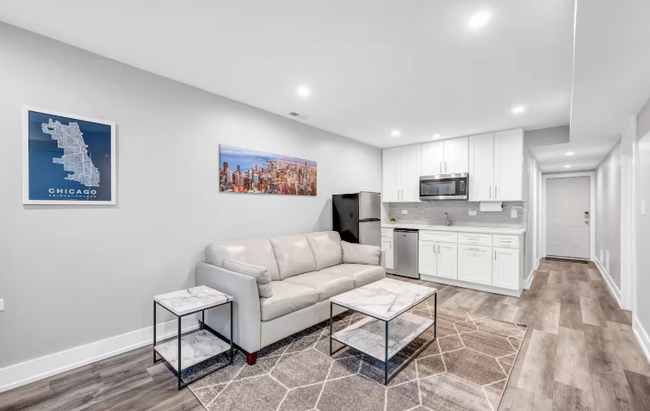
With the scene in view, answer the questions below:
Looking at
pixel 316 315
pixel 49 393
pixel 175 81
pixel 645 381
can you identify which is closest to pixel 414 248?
pixel 316 315

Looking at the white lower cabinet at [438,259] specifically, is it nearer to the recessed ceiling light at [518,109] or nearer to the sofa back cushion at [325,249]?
the sofa back cushion at [325,249]

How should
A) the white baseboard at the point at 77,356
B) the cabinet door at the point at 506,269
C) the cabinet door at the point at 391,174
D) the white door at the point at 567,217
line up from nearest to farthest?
1. the white baseboard at the point at 77,356
2. the cabinet door at the point at 506,269
3. the cabinet door at the point at 391,174
4. the white door at the point at 567,217

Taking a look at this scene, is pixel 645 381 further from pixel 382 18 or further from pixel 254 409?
pixel 382 18

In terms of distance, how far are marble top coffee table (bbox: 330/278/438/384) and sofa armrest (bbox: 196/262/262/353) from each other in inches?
24.0

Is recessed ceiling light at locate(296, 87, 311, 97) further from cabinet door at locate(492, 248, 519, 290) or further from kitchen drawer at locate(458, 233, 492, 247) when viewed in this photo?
cabinet door at locate(492, 248, 519, 290)

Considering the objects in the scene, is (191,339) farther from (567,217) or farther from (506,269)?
(567,217)

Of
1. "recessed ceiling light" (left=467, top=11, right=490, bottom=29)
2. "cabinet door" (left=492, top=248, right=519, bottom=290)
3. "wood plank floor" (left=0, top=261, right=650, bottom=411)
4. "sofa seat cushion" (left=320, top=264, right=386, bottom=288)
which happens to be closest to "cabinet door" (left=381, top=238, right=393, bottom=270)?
"sofa seat cushion" (left=320, top=264, right=386, bottom=288)

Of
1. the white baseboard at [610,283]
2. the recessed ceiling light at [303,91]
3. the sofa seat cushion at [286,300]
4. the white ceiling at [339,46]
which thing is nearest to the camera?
the white ceiling at [339,46]

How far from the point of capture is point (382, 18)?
1908 millimetres

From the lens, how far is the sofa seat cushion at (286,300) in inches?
95.0

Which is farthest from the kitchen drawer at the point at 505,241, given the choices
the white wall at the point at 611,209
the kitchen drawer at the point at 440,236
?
the white wall at the point at 611,209

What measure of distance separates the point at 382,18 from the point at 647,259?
9.88 ft

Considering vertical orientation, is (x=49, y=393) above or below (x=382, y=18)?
below

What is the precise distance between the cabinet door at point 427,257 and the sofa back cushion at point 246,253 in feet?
8.83
